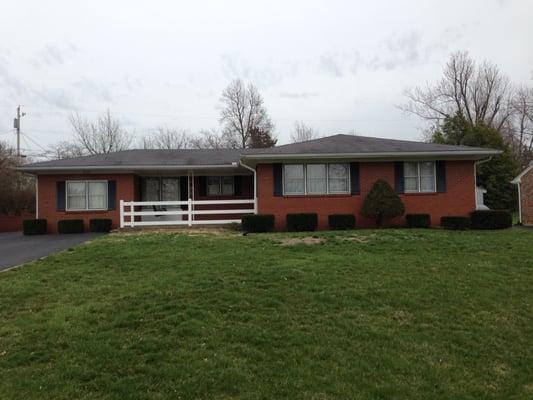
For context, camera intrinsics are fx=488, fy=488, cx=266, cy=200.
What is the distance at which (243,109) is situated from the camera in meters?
49.5

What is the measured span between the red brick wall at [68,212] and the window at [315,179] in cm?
660

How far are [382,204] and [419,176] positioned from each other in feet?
7.58

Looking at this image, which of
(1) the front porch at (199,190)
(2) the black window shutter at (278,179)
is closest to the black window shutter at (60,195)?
(1) the front porch at (199,190)

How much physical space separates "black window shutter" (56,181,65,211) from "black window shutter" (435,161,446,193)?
14379mm

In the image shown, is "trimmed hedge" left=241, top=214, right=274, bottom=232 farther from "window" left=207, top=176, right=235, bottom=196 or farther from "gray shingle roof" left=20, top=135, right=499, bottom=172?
"window" left=207, top=176, right=235, bottom=196

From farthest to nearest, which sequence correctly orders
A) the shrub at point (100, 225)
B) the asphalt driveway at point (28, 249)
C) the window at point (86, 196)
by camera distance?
the window at point (86, 196) → the shrub at point (100, 225) → the asphalt driveway at point (28, 249)

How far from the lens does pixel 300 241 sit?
1250 cm

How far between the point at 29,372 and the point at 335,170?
46.6 feet

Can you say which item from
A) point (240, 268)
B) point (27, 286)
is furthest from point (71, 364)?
point (240, 268)

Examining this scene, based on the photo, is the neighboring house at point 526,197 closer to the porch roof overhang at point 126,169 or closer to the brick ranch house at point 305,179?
the brick ranch house at point 305,179

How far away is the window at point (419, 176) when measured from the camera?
17844 millimetres

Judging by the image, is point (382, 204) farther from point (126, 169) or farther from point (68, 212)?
point (68, 212)

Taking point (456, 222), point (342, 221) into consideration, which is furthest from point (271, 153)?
point (456, 222)

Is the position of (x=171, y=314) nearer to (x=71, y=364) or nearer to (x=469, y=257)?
(x=71, y=364)
